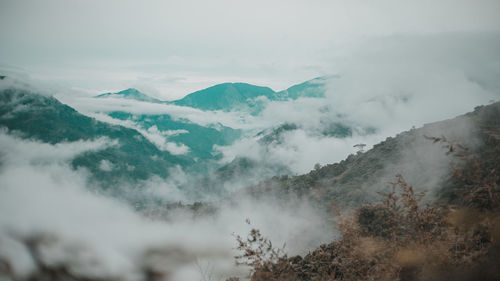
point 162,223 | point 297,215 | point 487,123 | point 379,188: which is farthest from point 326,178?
point 162,223

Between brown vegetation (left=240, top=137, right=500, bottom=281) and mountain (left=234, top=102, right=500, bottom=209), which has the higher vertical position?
brown vegetation (left=240, top=137, right=500, bottom=281)

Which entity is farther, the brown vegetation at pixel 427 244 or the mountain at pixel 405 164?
the mountain at pixel 405 164

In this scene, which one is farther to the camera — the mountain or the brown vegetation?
the mountain

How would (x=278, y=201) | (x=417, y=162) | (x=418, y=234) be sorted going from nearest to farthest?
1. (x=418, y=234)
2. (x=417, y=162)
3. (x=278, y=201)

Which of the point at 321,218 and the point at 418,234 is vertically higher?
the point at 418,234

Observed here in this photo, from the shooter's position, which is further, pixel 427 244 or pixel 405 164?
pixel 405 164

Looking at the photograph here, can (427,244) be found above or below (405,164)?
above

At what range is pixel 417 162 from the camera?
80000mm

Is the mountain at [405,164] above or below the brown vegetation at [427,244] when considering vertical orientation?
below

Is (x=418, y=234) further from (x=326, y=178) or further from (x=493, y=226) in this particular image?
(x=326, y=178)

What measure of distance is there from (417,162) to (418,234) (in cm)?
8654

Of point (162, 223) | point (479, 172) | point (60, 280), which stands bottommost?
point (162, 223)

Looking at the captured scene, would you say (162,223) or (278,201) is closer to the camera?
(278,201)

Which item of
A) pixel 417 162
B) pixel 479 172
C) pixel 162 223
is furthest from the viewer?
pixel 162 223
